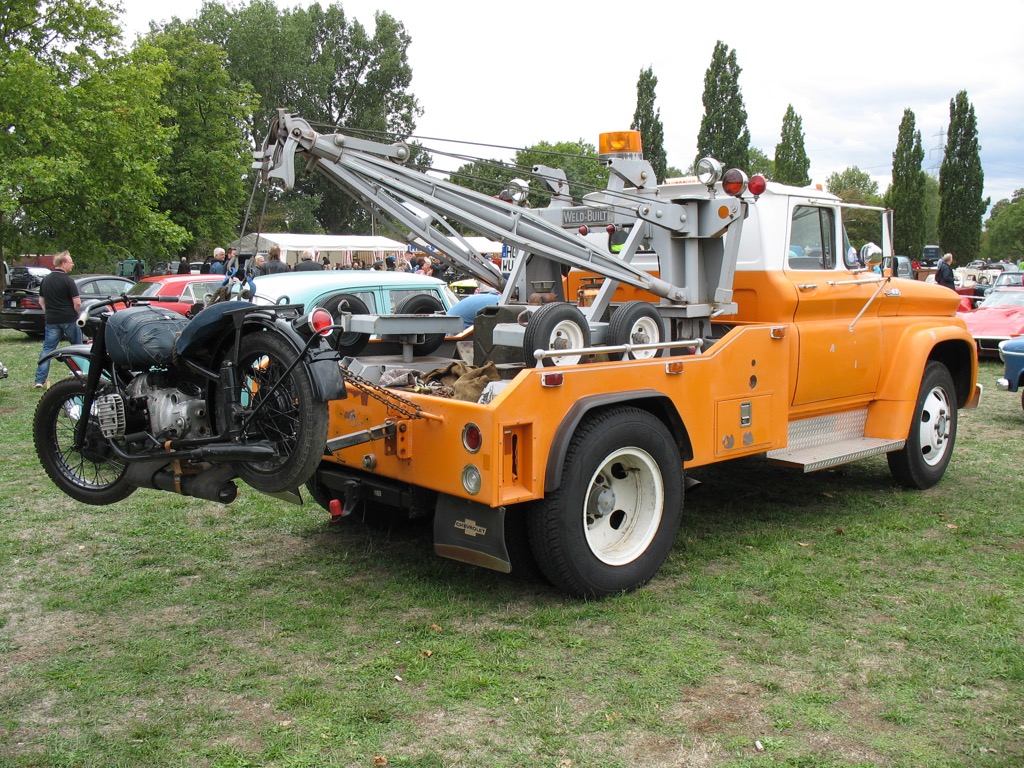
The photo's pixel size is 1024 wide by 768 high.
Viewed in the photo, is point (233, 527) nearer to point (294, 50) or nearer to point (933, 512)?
point (933, 512)

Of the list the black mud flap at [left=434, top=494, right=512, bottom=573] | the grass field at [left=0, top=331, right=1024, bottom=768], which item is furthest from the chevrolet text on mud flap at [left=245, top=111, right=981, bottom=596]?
the grass field at [left=0, top=331, right=1024, bottom=768]

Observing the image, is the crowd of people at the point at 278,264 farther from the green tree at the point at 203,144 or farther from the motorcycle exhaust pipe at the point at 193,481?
the green tree at the point at 203,144

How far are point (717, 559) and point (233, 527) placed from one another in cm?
342

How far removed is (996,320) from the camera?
1633cm

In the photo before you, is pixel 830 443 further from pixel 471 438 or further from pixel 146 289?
pixel 146 289

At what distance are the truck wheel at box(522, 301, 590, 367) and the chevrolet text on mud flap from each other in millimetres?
13

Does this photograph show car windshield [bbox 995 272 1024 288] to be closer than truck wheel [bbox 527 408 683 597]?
No

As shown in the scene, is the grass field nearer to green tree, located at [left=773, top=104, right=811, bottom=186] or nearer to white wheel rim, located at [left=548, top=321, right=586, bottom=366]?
white wheel rim, located at [left=548, top=321, right=586, bottom=366]

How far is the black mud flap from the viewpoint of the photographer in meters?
4.87

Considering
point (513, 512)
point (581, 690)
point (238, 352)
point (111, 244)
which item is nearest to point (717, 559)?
point (513, 512)

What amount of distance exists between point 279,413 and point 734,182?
3.47 meters

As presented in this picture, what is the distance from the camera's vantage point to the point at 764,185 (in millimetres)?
6363

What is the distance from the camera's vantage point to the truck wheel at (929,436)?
25.1 feet

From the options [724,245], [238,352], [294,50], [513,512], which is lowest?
[513,512]
